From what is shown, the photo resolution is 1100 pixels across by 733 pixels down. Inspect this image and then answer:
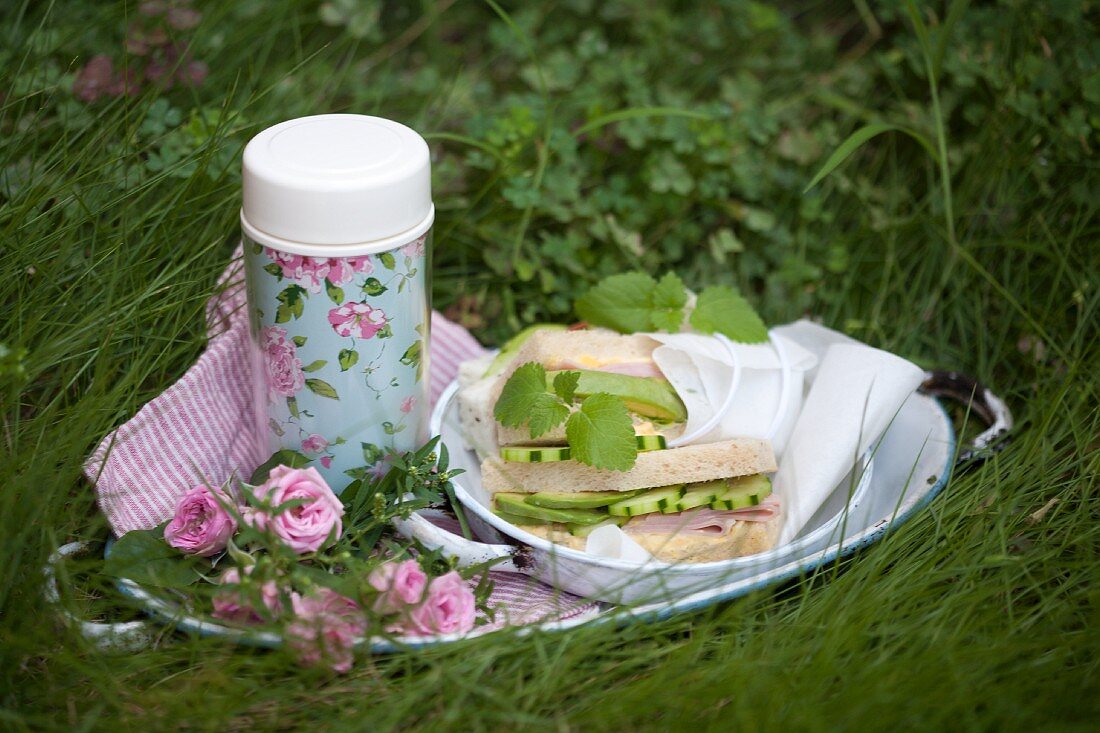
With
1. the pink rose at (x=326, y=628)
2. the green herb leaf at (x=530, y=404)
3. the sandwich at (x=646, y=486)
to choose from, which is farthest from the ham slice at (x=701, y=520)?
the pink rose at (x=326, y=628)

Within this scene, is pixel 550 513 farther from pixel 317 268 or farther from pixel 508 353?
pixel 317 268

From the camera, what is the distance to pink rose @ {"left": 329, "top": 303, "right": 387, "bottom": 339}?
4.77 feet

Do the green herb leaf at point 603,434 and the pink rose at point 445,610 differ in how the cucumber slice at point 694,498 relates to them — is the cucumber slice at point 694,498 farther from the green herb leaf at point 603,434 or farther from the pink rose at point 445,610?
the pink rose at point 445,610

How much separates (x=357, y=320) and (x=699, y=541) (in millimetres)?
619

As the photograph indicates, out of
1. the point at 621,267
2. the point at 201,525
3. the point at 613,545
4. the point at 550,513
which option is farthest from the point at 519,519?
the point at 621,267

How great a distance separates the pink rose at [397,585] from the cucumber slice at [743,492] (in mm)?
473

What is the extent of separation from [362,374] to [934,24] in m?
1.68

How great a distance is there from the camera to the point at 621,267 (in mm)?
2275

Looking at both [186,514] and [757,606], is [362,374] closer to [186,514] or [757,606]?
[186,514]

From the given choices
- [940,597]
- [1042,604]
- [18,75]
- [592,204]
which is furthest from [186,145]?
[1042,604]

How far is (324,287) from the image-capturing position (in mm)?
1423

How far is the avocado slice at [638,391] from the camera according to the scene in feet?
5.23

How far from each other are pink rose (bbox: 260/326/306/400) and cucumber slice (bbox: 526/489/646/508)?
41cm

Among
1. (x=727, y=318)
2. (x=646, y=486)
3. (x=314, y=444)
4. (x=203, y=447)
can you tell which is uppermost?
(x=727, y=318)
